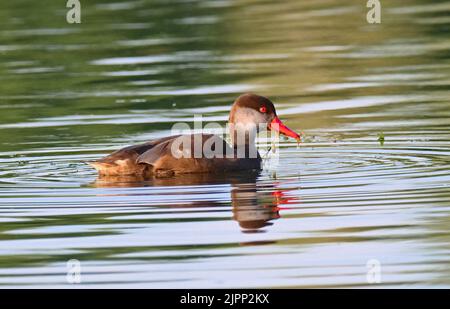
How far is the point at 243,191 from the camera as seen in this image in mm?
12523

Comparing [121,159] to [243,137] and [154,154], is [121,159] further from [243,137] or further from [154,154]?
[243,137]

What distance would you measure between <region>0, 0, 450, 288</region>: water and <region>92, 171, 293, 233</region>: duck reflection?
0.04m

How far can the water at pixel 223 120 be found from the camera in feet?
31.5

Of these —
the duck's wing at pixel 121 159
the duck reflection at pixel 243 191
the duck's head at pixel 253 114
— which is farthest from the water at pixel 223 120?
the duck's head at pixel 253 114

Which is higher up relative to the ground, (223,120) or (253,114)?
(223,120)

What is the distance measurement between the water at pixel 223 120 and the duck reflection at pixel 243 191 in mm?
36

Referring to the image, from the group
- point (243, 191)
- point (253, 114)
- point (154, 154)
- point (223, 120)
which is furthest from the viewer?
point (223, 120)

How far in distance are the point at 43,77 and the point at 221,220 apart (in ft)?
35.8

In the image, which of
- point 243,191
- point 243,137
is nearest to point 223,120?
point 243,137

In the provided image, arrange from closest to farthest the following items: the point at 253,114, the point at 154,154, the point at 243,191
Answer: the point at 243,191 < the point at 154,154 < the point at 253,114

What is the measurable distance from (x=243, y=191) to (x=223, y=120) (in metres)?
4.27

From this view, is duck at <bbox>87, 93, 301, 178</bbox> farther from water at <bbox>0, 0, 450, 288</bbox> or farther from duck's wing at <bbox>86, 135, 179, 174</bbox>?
water at <bbox>0, 0, 450, 288</bbox>

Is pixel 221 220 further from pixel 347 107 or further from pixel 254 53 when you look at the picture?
pixel 254 53
